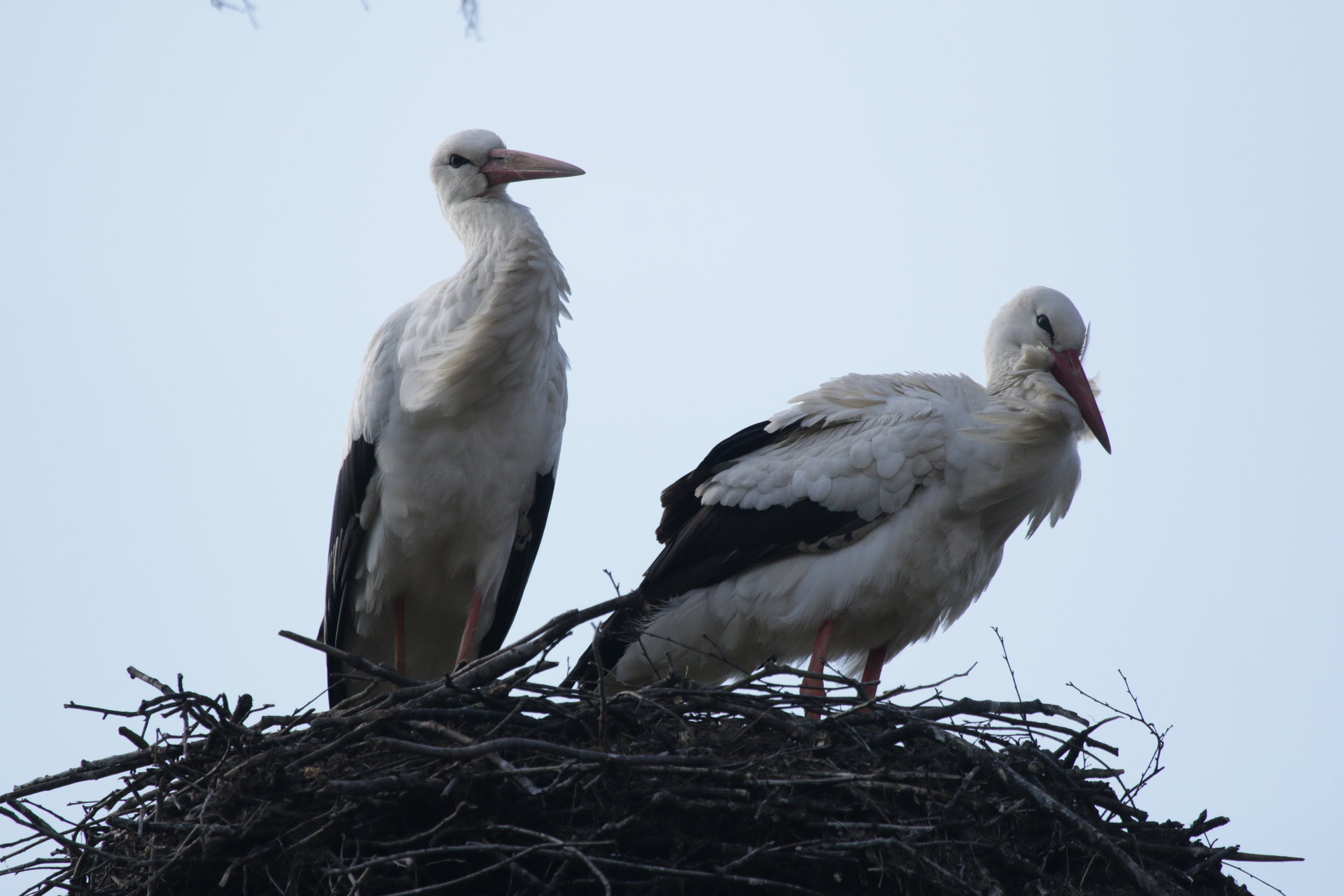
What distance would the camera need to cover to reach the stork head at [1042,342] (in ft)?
16.9

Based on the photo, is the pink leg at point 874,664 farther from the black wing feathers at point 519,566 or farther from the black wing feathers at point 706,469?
the black wing feathers at point 519,566

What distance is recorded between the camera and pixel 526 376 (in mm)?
4902

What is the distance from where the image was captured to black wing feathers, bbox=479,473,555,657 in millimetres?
5082

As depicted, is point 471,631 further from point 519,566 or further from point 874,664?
point 874,664

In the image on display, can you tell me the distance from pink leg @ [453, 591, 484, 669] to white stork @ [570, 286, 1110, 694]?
345 mm

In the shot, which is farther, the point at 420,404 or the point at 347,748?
the point at 420,404

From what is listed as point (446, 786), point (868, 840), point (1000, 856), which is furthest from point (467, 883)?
point (1000, 856)

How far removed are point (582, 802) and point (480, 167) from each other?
249 centimetres

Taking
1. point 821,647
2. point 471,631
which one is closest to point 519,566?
point 471,631

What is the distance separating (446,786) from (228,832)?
1.65 feet

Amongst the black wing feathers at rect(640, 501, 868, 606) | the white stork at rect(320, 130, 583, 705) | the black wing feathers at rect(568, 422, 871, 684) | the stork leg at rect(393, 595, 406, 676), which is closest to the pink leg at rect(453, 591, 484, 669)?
the white stork at rect(320, 130, 583, 705)

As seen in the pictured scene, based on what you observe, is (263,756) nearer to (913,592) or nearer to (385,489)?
(385,489)

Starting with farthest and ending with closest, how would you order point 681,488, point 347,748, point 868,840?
1. point 681,488
2. point 347,748
3. point 868,840

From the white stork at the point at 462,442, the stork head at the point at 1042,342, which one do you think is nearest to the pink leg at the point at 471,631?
the white stork at the point at 462,442
